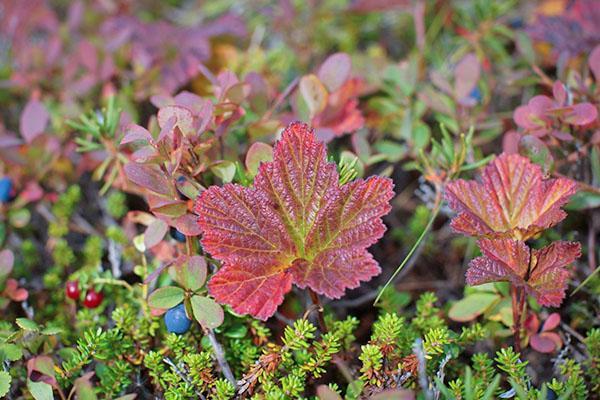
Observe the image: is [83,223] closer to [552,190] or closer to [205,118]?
[205,118]

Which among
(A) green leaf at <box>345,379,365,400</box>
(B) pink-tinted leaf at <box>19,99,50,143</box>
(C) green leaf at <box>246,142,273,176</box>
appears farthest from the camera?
(B) pink-tinted leaf at <box>19,99,50,143</box>

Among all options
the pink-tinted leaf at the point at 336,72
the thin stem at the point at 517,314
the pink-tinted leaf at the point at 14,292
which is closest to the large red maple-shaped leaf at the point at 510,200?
the thin stem at the point at 517,314

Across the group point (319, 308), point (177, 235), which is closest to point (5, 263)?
point (177, 235)

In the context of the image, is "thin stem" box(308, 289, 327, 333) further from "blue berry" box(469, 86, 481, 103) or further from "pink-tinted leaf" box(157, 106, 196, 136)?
"blue berry" box(469, 86, 481, 103)

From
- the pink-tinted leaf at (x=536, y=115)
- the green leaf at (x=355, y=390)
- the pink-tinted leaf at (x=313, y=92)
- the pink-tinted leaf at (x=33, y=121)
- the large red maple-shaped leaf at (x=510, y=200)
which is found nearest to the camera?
the green leaf at (x=355, y=390)

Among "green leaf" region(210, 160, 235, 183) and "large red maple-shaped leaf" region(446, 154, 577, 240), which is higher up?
"green leaf" region(210, 160, 235, 183)

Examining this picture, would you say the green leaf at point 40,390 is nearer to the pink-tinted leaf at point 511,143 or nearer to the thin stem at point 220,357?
the thin stem at point 220,357

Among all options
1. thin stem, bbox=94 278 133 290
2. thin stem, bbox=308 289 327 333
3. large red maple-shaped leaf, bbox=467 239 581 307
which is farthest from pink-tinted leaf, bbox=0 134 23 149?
large red maple-shaped leaf, bbox=467 239 581 307
